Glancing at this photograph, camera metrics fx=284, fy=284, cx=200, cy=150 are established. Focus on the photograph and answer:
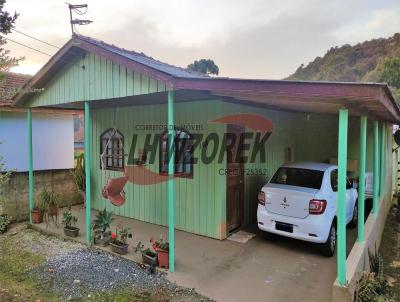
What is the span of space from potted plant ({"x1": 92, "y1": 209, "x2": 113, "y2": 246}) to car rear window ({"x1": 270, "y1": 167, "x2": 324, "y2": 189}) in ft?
10.8

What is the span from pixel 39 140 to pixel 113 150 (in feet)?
13.5

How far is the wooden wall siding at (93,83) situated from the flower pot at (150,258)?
263cm

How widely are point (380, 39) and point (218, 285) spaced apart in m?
49.4

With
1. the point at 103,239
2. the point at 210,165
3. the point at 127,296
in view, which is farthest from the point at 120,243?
the point at 210,165

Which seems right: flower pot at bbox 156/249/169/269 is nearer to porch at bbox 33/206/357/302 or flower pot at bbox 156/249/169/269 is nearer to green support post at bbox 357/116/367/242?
porch at bbox 33/206/357/302

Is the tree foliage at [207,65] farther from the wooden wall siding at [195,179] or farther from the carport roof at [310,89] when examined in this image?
the carport roof at [310,89]

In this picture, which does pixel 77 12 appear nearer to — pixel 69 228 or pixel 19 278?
pixel 69 228

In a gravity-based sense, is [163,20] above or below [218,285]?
above

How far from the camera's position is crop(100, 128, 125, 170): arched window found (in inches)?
293

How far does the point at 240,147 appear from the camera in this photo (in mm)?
6320

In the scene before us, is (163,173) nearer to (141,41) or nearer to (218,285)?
(218,285)

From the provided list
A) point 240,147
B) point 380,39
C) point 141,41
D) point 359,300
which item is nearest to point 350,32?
point 380,39

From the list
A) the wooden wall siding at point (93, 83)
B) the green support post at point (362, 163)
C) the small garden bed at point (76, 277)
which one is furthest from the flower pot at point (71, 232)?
the green support post at point (362, 163)

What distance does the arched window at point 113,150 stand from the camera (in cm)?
745
